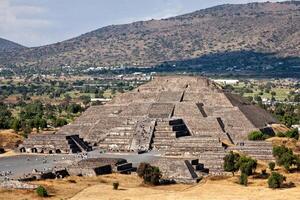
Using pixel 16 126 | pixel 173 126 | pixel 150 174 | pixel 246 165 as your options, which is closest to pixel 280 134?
pixel 173 126

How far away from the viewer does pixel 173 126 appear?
96750 mm

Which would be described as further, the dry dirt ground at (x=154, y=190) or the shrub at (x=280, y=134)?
the shrub at (x=280, y=134)

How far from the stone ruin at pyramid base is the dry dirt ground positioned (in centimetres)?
872

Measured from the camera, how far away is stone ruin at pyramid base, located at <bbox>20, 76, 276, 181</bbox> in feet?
284

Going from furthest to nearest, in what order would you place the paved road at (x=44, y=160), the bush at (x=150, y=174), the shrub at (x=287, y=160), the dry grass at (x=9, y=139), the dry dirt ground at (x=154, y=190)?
the dry grass at (x=9, y=139) → the paved road at (x=44, y=160) → the shrub at (x=287, y=160) → the bush at (x=150, y=174) → the dry dirt ground at (x=154, y=190)

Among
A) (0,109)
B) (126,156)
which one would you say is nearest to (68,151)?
(126,156)

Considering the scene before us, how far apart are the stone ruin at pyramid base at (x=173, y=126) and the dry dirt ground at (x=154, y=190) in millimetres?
8725

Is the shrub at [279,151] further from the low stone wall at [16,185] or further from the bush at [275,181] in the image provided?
the low stone wall at [16,185]

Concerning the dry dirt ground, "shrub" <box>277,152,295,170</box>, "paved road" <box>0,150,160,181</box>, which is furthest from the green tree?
"shrub" <box>277,152,295,170</box>

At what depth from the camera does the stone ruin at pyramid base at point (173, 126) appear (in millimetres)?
86562

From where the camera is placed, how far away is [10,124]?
115 m

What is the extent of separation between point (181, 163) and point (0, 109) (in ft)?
279

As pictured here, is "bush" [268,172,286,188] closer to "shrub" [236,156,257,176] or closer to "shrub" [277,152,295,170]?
"shrub" [236,156,257,176]

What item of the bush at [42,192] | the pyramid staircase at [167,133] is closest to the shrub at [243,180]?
the bush at [42,192]
